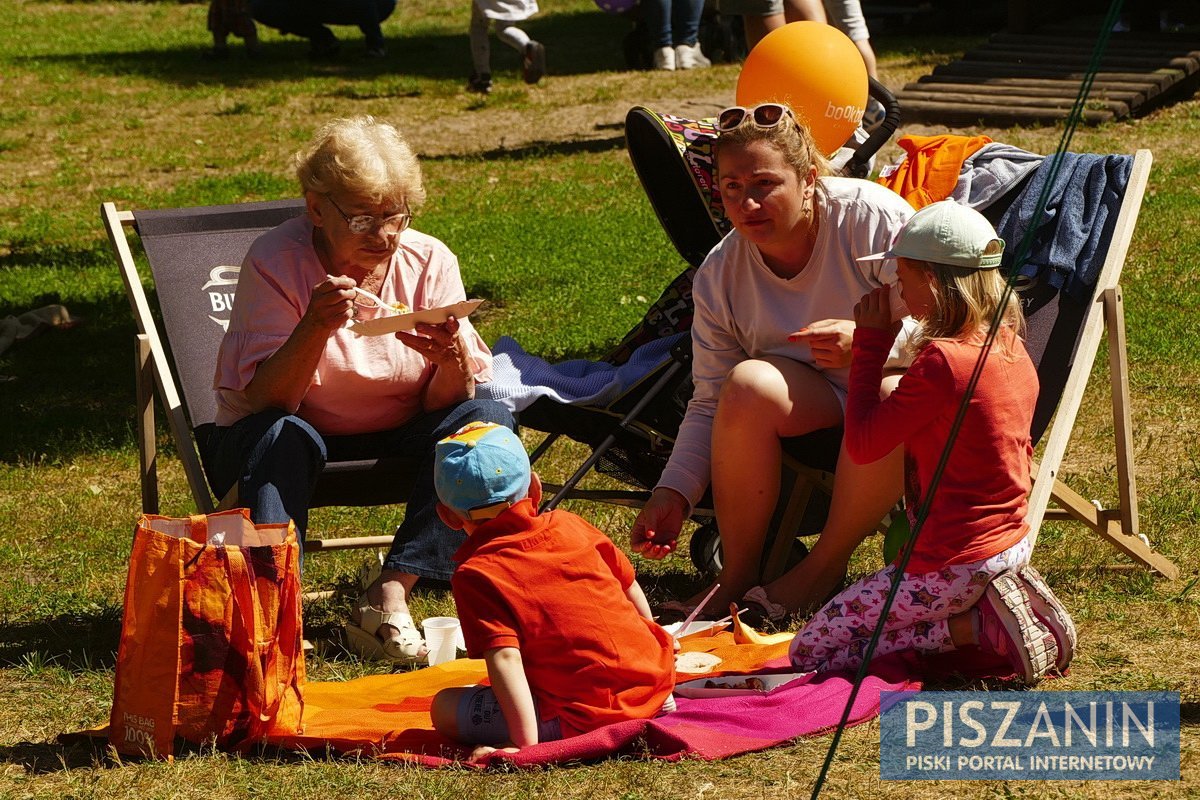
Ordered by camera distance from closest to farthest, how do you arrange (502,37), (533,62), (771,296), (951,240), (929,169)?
(951,240) < (771,296) < (929,169) < (533,62) < (502,37)

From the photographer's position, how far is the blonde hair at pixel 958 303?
3.31 metres

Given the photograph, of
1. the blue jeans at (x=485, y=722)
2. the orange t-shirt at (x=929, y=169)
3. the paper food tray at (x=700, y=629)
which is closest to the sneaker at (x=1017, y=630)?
the paper food tray at (x=700, y=629)

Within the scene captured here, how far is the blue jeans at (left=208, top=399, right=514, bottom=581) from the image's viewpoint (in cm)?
379

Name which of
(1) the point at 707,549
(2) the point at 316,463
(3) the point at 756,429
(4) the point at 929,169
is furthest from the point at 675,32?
(2) the point at 316,463

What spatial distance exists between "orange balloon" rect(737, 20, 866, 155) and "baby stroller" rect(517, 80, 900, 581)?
0.23 m

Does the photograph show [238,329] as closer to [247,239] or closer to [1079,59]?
[247,239]

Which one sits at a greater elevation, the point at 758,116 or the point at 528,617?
the point at 758,116

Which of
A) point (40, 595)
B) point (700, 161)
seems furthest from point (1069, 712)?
point (40, 595)

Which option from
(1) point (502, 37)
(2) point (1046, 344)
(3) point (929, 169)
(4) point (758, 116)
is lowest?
(2) point (1046, 344)

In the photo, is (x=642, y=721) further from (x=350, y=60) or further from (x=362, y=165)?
(x=350, y=60)

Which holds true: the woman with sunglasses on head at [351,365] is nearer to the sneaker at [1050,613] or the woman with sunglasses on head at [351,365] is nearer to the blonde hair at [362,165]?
the blonde hair at [362,165]

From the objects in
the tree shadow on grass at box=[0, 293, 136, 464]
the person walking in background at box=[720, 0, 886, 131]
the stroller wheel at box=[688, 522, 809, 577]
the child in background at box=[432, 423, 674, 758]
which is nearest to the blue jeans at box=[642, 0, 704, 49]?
the person walking in background at box=[720, 0, 886, 131]

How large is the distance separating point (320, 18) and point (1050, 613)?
14.1 metres

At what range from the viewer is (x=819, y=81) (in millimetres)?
4875
